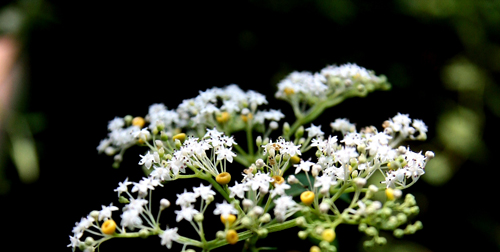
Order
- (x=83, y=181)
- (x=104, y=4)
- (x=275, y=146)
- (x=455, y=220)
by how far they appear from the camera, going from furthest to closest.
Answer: (x=455, y=220) → (x=104, y=4) → (x=83, y=181) → (x=275, y=146)

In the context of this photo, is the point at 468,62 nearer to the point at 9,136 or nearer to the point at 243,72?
the point at 243,72

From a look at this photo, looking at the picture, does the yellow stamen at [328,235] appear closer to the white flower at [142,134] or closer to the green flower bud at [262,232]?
the green flower bud at [262,232]

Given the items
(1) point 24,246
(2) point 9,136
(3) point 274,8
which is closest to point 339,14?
(3) point 274,8

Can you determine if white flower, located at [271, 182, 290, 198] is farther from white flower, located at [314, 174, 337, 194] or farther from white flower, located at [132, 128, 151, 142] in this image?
white flower, located at [132, 128, 151, 142]

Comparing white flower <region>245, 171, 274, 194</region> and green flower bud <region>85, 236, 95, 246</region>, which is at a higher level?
white flower <region>245, 171, 274, 194</region>

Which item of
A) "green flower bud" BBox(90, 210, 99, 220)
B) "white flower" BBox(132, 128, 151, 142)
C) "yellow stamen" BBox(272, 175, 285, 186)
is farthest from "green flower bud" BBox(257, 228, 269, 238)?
"white flower" BBox(132, 128, 151, 142)

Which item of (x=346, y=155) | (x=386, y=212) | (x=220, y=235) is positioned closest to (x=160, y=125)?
(x=220, y=235)

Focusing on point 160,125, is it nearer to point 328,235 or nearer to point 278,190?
point 278,190

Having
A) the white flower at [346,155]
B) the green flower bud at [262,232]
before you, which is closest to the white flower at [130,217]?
the green flower bud at [262,232]
